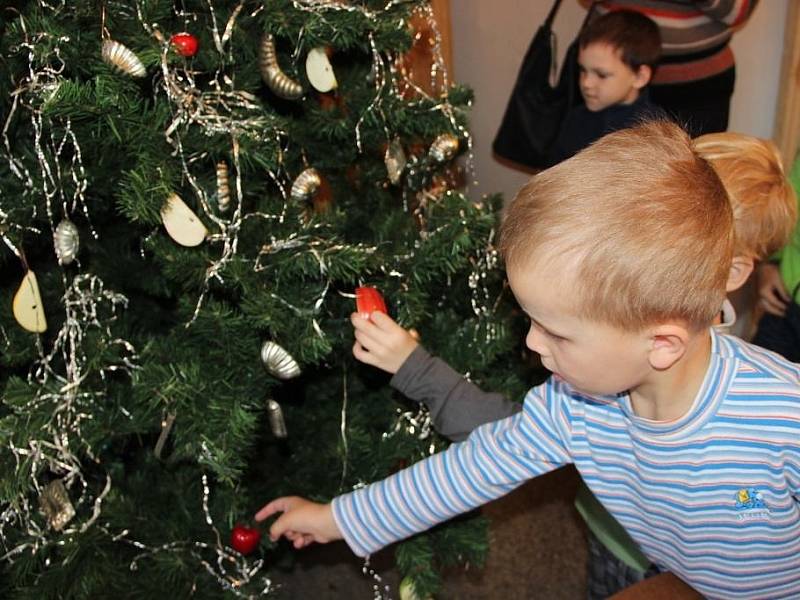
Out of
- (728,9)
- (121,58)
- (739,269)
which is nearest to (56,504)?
(121,58)

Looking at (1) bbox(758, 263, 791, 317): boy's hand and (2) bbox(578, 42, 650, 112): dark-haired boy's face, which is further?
(2) bbox(578, 42, 650, 112): dark-haired boy's face

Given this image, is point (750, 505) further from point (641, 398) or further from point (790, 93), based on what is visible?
point (790, 93)

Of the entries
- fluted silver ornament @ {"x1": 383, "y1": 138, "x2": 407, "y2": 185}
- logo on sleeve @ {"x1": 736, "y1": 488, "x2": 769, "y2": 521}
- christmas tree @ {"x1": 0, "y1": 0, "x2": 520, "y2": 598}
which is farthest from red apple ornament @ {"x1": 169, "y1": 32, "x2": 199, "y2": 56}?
logo on sleeve @ {"x1": 736, "y1": 488, "x2": 769, "y2": 521}

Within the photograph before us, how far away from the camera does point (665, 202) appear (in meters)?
0.78

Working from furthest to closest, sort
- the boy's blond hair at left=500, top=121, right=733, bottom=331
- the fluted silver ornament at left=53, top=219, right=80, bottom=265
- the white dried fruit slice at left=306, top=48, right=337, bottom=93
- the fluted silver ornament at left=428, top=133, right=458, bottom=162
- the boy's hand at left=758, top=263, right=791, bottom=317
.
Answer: the boy's hand at left=758, top=263, right=791, bottom=317, the fluted silver ornament at left=428, top=133, right=458, bottom=162, the white dried fruit slice at left=306, top=48, right=337, bottom=93, the fluted silver ornament at left=53, top=219, right=80, bottom=265, the boy's blond hair at left=500, top=121, right=733, bottom=331

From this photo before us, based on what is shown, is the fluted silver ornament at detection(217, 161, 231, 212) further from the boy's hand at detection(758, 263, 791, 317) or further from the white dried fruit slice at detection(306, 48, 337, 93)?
the boy's hand at detection(758, 263, 791, 317)

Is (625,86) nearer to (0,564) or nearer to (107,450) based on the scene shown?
(107,450)

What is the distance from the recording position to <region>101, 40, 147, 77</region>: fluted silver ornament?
91 cm

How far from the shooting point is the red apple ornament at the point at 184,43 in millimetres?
945

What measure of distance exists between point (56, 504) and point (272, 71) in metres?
0.64

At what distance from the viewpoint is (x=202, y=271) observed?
3.29 ft

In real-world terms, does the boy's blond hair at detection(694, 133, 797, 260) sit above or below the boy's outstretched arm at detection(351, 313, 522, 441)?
above

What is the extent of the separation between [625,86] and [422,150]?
68 centimetres

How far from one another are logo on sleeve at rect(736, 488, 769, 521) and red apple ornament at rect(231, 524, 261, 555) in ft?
2.10
